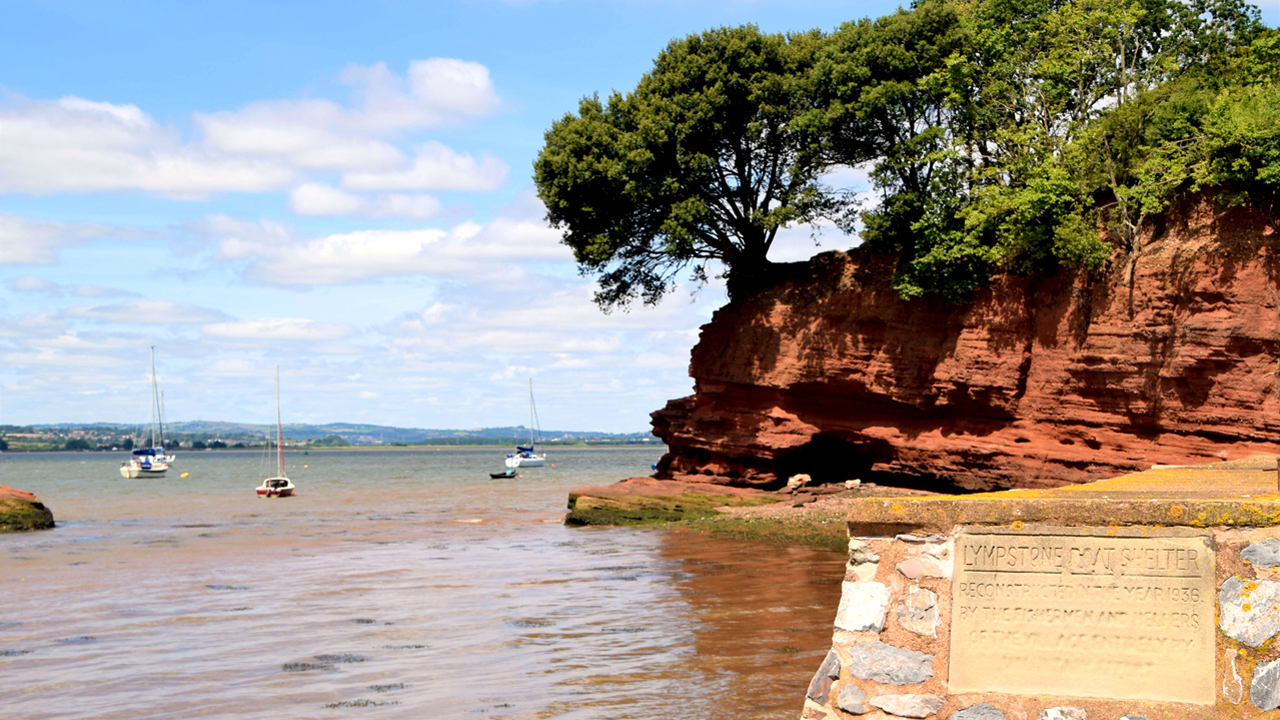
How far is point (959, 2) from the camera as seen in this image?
34.2 meters

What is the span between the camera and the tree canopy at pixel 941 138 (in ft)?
88.3

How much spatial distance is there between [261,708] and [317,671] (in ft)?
5.84

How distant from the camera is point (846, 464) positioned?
1473 inches

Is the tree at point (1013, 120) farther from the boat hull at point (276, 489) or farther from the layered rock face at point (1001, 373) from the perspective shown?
the boat hull at point (276, 489)

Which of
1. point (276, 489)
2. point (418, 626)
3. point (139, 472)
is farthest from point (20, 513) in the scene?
point (139, 472)

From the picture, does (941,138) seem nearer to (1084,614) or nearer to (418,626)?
(418,626)

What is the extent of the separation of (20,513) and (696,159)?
89.0ft

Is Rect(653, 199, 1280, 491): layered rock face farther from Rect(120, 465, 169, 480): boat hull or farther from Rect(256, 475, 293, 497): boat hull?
Rect(120, 465, 169, 480): boat hull

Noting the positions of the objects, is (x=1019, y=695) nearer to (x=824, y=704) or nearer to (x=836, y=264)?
(x=824, y=704)

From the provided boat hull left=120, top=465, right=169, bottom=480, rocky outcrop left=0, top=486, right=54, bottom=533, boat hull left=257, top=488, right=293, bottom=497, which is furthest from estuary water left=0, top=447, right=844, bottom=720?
boat hull left=120, top=465, right=169, bottom=480

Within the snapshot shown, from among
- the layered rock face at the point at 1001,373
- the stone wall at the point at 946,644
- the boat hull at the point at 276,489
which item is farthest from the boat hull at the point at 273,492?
the stone wall at the point at 946,644

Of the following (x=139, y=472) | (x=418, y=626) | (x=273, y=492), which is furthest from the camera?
(x=139, y=472)

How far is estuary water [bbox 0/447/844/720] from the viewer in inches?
433

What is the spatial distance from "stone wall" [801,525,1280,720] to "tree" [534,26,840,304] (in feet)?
97.3
